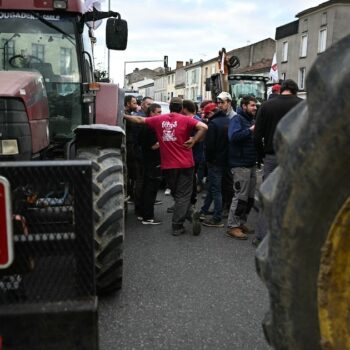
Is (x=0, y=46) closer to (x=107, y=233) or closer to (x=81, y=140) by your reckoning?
(x=81, y=140)

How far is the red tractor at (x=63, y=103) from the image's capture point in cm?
339

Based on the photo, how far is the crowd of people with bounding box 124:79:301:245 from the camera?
5797 millimetres

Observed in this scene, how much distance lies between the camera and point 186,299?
412 cm

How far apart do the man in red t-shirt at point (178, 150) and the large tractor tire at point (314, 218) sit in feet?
15.4

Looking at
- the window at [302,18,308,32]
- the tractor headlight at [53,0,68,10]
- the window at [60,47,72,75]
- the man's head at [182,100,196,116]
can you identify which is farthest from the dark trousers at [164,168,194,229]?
the window at [302,18,308,32]

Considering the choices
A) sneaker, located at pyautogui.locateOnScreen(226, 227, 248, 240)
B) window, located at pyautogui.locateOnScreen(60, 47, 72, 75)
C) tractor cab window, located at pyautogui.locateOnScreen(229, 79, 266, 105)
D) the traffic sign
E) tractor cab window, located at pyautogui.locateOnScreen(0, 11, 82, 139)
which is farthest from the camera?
tractor cab window, located at pyautogui.locateOnScreen(229, 79, 266, 105)

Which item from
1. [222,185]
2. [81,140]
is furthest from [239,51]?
[81,140]

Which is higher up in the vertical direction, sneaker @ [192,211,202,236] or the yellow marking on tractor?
the yellow marking on tractor

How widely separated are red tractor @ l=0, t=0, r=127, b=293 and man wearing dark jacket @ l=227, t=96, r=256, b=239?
1.67 m

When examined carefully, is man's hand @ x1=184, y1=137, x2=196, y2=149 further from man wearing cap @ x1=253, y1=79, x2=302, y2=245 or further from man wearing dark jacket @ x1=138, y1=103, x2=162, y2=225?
man wearing cap @ x1=253, y1=79, x2=302, y2=245

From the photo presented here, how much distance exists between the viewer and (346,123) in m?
1.36

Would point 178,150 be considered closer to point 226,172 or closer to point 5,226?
point 226,172

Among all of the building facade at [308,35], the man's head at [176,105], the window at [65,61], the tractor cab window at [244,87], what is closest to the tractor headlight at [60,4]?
the window at [65,61]

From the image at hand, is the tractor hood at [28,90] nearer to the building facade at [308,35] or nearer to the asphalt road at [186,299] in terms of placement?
the asphalt road at [186,299]
